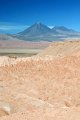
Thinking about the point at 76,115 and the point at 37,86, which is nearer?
the point at 76,115

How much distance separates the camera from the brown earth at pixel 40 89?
11.8m

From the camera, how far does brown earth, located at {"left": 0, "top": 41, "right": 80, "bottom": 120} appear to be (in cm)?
1180

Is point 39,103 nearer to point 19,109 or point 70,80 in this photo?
point 19,109

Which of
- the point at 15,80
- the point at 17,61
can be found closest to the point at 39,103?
the point at 15,80

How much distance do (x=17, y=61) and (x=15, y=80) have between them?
5.39 metres

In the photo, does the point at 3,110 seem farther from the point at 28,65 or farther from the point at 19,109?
the point at 28,65

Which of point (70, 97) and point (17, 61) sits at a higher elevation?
point (17, 61)

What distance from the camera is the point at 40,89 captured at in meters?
19.0

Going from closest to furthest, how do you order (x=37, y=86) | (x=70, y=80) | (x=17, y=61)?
(x=37, y=86)
(x=70, y=80)
(x=17, y=61)

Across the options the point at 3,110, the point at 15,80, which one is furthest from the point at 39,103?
the point at 15,80

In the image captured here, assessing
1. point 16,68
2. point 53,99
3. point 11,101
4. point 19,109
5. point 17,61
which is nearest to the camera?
point 19,109

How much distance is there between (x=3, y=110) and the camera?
1206cm

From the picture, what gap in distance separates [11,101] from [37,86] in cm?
550

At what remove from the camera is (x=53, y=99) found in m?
17.7
